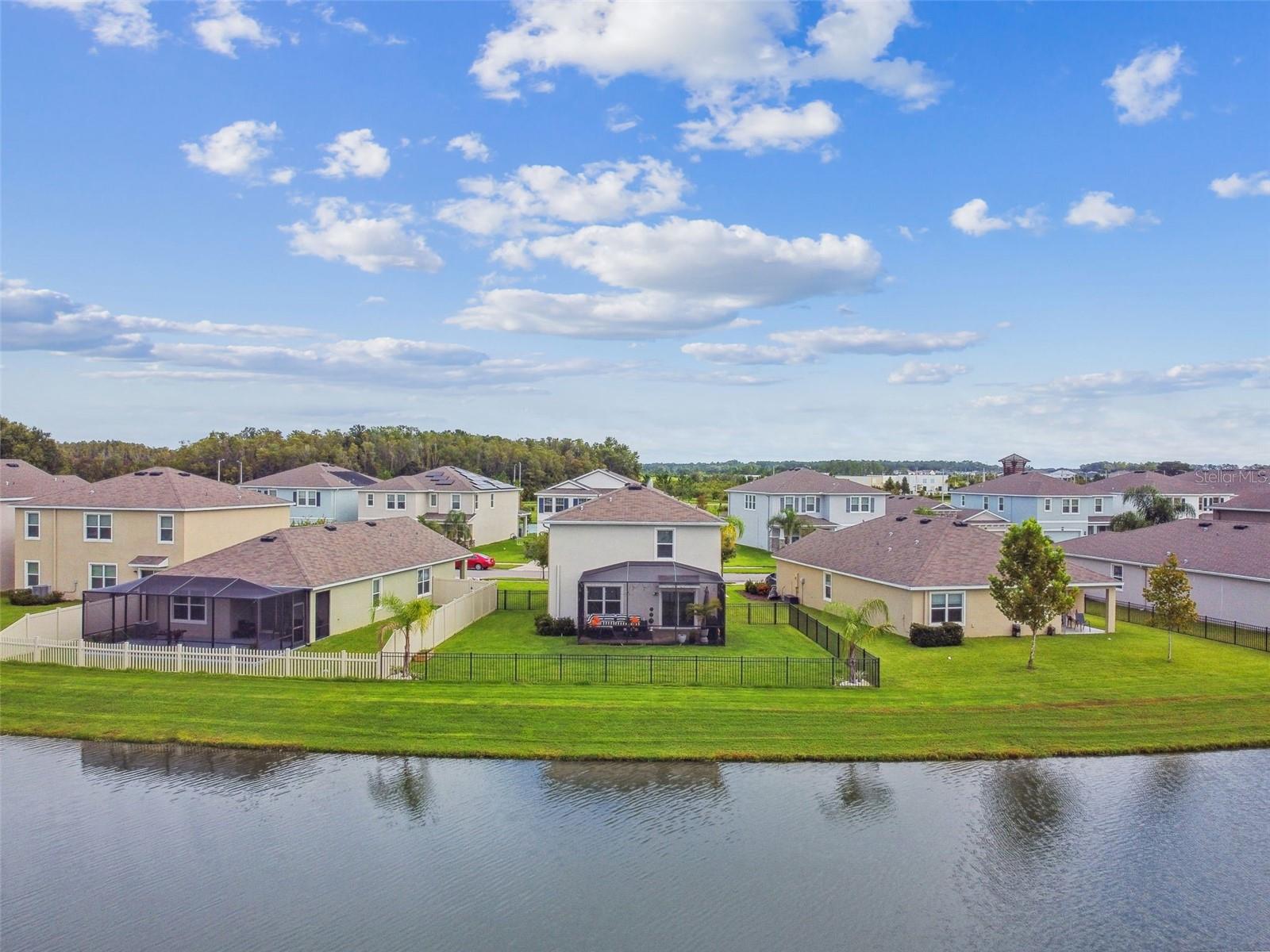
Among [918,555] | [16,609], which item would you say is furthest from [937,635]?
[16,609]

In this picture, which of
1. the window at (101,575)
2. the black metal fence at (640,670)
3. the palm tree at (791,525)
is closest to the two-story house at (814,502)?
the palm tree at (791,525)

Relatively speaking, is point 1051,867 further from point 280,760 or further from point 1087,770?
point 280,760

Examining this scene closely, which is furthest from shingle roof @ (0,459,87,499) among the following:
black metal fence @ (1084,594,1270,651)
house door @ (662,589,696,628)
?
black metal fence @ (1084,594,1270,651)

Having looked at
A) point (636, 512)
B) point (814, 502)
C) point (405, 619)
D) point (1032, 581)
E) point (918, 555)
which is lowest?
point (405, 619)

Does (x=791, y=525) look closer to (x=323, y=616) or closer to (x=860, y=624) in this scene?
(x=860, y=624)

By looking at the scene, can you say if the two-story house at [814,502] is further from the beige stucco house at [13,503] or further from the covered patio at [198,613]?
the beige stucco house at [13,503]

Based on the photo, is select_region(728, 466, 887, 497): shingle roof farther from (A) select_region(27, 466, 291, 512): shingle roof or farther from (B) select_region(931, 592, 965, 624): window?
(A) select_region(27, 466, 291, 512): shingle roof

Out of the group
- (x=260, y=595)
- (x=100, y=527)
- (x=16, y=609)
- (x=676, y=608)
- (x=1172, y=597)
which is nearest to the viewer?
(x=260, y=595)
